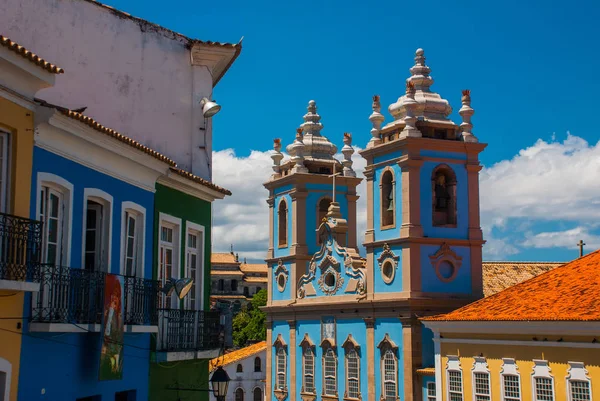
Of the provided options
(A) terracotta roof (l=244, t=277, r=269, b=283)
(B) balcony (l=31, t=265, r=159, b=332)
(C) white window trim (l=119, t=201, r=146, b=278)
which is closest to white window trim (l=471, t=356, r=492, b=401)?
(C) white window trim (l=119, t=201, r=146, b=278)

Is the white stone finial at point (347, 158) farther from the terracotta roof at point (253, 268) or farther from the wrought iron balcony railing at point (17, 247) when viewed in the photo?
the terracotta roof at point (253, 268)

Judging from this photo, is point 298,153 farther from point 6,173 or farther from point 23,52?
point 23,52

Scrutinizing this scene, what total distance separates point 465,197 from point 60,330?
921 inches

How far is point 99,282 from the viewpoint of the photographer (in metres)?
11.2

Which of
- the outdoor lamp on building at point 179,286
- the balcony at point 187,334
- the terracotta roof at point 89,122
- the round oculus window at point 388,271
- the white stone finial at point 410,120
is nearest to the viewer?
the terracotta roof at point 89,122

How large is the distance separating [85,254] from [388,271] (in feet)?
70.5

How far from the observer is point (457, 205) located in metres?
32.0

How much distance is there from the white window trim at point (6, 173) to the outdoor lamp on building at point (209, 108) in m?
7.37

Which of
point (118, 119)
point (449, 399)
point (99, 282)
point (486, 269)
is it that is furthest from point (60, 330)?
point (486, 269)

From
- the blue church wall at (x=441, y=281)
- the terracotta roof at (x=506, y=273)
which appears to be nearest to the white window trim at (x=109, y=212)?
the blue church wall at (x=441, y=281)

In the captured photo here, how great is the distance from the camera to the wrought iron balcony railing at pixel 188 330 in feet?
44.7

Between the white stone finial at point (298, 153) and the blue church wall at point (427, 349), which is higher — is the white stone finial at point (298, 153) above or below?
above

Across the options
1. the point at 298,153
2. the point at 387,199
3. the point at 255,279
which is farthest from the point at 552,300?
the point at 255,279

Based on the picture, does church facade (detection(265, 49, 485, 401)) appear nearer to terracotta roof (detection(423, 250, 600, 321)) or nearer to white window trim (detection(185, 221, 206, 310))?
terracotta roof (detection(423, 250, 600, 321))
